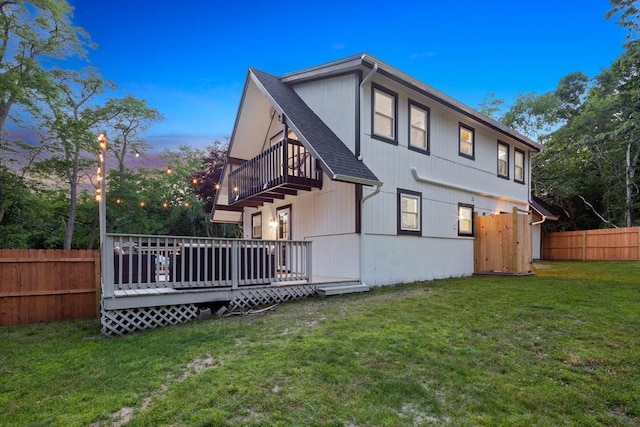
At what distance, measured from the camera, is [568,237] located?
18.8 metres

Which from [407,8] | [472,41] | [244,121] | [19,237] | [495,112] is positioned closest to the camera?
[244,121]

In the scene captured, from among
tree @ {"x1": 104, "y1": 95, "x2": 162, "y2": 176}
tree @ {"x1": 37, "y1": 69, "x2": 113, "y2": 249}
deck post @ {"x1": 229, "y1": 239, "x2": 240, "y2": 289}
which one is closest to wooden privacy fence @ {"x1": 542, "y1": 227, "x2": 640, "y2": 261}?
deck post @ {"x1": 229, "y1": 239, "x2": 240, "y2": 289}

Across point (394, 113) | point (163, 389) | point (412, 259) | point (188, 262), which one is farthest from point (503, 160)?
point (163, 389)

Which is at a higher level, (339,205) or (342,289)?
(339,205)

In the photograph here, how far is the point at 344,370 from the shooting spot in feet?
11.6

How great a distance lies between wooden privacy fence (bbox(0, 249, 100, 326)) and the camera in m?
6.45

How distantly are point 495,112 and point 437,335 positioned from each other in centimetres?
3245

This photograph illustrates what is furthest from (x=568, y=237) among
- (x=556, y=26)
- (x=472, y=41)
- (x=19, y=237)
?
(x=19, y=237)

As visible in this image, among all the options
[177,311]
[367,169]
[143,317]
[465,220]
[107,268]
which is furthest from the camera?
[465,220]

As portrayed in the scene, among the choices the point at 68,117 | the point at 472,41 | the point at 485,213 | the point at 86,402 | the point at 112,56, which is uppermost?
the point at 472,41

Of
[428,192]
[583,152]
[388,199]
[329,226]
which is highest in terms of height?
[583,152]

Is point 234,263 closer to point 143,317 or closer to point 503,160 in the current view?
point 143,317

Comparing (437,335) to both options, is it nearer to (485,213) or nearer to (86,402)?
(86,402)

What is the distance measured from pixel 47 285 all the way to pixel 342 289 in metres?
6.16
